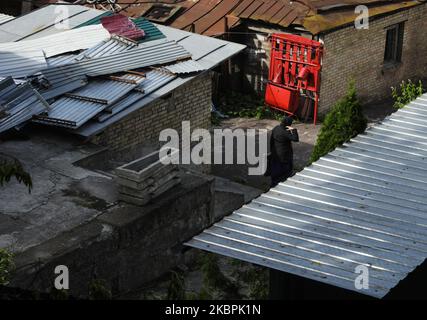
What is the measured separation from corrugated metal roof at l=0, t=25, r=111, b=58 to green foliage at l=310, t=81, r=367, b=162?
425 centimetres

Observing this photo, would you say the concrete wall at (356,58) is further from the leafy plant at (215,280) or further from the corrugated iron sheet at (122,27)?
the leafy plant at (215,280)

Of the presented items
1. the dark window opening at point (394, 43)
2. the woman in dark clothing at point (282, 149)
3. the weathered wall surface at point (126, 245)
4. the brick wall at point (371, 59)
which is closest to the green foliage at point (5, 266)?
the weathered wall surface at point (126, 245)

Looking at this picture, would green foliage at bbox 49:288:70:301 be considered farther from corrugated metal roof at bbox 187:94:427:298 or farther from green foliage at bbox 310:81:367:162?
green foliage at bbox 310:81:367:162

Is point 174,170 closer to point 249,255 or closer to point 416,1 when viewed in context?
point 249,255

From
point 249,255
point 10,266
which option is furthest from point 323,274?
point 10,266

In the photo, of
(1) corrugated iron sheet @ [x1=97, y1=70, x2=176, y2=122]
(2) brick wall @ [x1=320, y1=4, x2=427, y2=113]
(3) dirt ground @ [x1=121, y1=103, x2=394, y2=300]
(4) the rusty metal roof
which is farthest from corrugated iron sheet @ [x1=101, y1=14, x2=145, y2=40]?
(2) brick wall @ [x1=320, y1=4, x2=427, y2=113]

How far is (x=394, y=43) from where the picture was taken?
1997cm

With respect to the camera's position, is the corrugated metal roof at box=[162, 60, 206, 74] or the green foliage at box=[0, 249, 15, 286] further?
the corrugated metal roof at box=[162, 60, 206, 74]

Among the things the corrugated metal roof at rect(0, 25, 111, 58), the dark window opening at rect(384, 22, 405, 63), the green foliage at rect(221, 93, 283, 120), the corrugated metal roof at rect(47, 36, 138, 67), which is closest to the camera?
the corrugated metal roof at rect(47, 36, 138, 67)

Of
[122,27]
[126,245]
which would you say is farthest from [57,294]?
[122,27]

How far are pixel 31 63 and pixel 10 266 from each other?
5453 mm

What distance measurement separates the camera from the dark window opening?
19844 mm

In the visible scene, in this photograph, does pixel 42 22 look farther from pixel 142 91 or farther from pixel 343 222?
pixel 343 222
